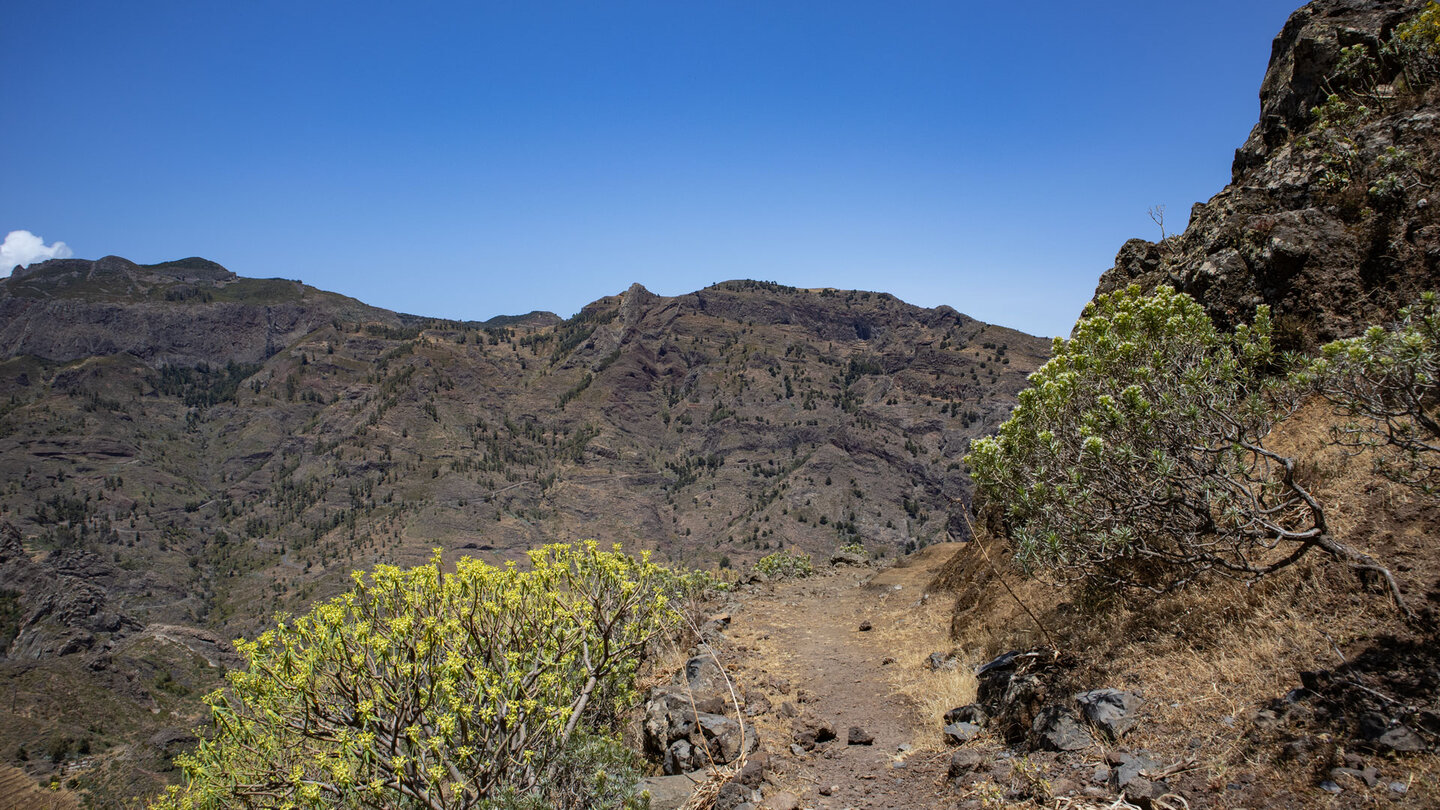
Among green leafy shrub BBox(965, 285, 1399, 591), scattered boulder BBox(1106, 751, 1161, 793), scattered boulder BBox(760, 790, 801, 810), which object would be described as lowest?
scattered boulder BBox(760, 790, 801, 810)

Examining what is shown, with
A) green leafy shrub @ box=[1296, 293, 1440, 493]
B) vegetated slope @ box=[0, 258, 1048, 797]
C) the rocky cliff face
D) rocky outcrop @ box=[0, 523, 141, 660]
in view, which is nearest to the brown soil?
green leafy shrub @ box=[1296, 293, 1440, 493]

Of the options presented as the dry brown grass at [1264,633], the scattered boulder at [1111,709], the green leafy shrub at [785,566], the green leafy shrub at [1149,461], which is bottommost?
the green leafy shrub at [785,566]

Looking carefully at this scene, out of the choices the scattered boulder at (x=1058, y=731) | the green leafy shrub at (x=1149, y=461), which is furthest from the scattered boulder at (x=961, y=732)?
the green leafy shrub at (x=1149, y=461)

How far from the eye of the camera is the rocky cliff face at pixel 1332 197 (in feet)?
25.2

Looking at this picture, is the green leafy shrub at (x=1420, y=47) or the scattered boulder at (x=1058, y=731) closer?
the scattered boulder at (x=1058, y=731)

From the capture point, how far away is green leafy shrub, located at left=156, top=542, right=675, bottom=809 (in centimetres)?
473

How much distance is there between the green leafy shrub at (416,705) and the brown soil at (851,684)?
2.20 m

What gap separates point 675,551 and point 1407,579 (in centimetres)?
13750

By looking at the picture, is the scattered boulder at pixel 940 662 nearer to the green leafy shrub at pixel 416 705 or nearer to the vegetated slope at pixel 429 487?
the green leafy shrub at pixel 416 705

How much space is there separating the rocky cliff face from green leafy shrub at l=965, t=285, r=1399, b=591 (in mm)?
2707

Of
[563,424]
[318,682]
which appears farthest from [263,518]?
[318,682]

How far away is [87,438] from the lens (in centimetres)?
17750

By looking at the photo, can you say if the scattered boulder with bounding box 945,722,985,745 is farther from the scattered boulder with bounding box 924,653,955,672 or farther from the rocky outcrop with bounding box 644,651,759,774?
the scattered boulder with bounding box 924,653,955,672

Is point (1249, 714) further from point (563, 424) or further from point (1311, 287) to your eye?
point (563, 424)
